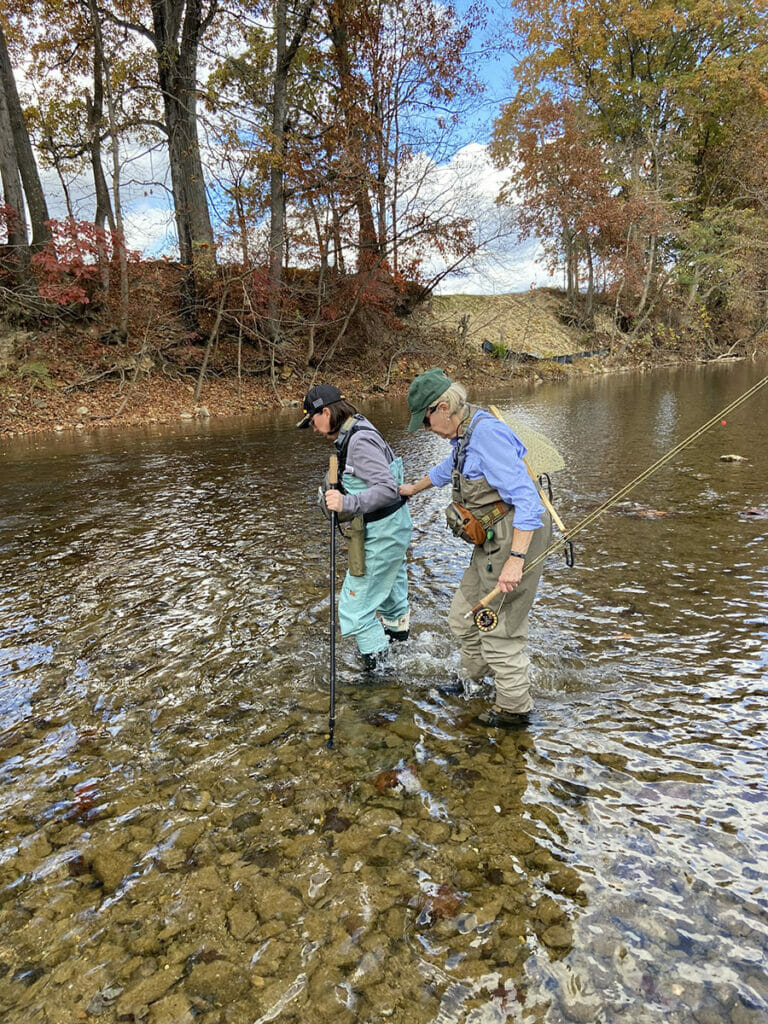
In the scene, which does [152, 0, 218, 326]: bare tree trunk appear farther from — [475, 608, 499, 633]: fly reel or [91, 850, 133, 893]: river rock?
[91, 850, 133, 893]: river rock

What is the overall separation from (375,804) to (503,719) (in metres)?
1.17

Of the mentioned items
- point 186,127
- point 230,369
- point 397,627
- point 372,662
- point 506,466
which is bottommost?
point 372,662

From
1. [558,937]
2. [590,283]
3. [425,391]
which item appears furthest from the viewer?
[590,283]

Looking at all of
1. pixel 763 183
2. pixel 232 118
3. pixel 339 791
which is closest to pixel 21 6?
pixel 232 118

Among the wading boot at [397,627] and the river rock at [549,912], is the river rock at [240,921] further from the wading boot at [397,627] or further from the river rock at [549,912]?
the wading boot at [397,627]

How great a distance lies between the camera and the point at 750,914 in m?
2.60

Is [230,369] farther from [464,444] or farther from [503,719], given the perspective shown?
[503,719]

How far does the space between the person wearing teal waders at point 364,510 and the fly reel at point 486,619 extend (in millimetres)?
932

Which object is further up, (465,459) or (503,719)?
(465,459)

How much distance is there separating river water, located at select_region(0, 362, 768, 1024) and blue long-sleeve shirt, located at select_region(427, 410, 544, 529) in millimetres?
1548

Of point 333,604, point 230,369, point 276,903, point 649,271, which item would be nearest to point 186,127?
point 230,369

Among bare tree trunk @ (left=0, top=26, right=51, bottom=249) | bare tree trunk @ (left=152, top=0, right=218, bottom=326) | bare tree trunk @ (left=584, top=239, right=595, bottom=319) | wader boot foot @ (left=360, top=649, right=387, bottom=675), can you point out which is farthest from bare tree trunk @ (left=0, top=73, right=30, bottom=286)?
bare tree trunk @ (left=584, top=239, right=595, bottom=319)

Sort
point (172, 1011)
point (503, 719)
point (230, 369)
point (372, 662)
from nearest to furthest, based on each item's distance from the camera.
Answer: point (172, 1011) → point (503, 719) → point (372, 662) → point (230, 369)

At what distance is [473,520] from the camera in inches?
155
